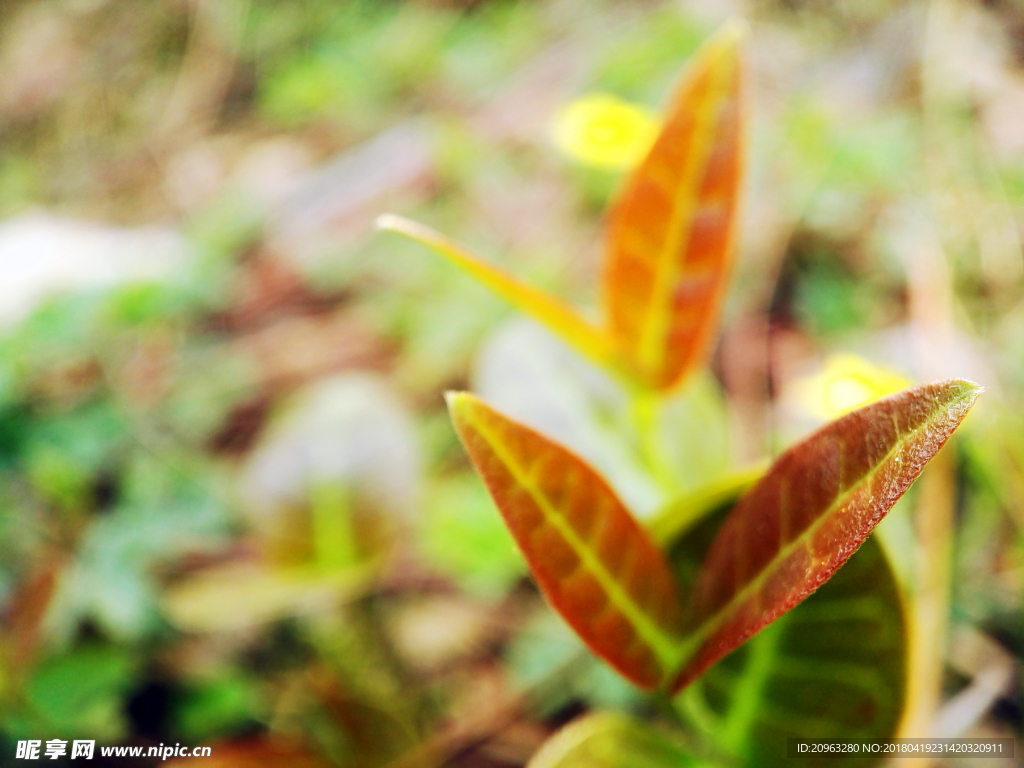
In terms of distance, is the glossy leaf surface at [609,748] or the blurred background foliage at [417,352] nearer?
the glossy leaf surface at [609,748]

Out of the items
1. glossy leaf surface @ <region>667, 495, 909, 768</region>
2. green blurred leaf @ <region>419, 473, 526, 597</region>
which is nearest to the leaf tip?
glossy leaf surface @ <region>667, 495, 909, 768</region>

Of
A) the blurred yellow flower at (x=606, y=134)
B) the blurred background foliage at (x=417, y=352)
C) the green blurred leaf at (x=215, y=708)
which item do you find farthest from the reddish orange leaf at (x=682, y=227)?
the blurred yellow flower at (x=606, y=134)

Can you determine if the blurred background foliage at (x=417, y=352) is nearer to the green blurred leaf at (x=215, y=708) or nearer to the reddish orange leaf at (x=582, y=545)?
the green blurred leaf at (x=215, y=708)

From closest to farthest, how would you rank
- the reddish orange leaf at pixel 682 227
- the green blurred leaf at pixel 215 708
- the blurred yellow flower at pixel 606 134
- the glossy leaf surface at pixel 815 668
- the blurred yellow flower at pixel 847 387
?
the glossy leaf surface at pixel 815 668 → the reddish orange leaf at pixel 682 227 → the blurred yellow flower at pixel 847 387 → the green blurred leaf at pixel 215 708 → the blurred yellow flower at pixel 606 134

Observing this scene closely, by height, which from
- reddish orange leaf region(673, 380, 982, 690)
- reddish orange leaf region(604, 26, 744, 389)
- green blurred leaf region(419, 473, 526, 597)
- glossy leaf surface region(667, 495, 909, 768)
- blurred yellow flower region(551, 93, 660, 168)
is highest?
blurred yellow flower region(551, 93, 660, 168)

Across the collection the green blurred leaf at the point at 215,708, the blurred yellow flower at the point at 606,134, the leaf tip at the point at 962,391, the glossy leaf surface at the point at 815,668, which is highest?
the blurred yellow flower at the point at 606,134

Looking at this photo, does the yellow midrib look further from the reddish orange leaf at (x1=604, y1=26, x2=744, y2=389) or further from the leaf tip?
the reddish orange leaf at (x1=604, y1=26, x2=744, y2=389)
